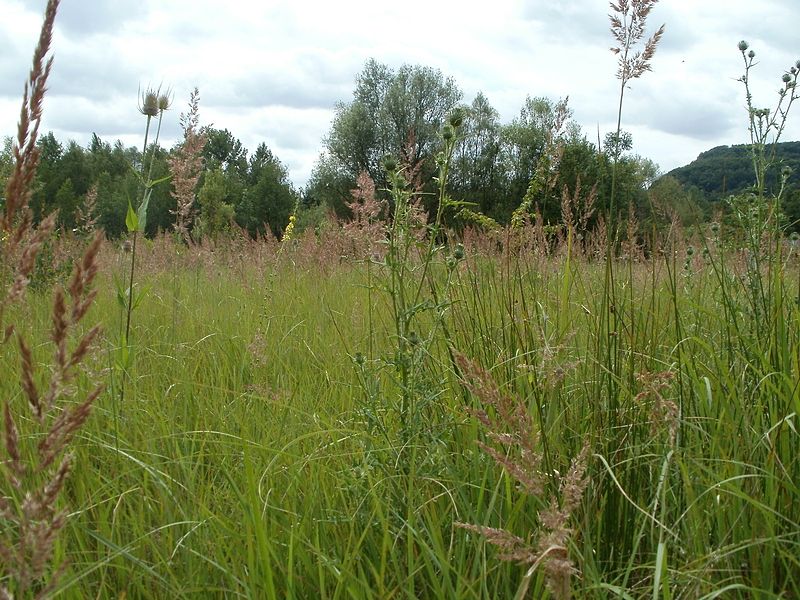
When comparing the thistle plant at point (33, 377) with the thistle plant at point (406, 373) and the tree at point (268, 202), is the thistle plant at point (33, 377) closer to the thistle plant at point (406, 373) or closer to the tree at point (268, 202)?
the thistle plant at point (406, 373)

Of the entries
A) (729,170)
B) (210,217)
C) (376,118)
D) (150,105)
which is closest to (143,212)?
(150,105)

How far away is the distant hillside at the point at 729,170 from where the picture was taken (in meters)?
2.95

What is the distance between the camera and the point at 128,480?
74.9 inches

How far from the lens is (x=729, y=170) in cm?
331

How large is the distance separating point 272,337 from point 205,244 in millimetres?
2889

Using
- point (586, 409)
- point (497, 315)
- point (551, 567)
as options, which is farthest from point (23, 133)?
point (497, 315)

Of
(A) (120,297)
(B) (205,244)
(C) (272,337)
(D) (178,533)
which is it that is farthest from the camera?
(B) (205,244)

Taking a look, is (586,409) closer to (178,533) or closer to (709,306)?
(178,533)

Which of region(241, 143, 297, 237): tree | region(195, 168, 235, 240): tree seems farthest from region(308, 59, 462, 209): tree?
region(195, 168, 235, 240): tree

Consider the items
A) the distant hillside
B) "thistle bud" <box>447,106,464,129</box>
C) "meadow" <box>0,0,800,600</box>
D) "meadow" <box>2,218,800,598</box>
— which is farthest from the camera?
the distant hillside

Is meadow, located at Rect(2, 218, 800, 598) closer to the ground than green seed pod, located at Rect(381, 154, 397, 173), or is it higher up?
closer to the ground

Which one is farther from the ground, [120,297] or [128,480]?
[120,297]

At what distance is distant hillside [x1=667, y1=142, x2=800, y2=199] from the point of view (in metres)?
2.95

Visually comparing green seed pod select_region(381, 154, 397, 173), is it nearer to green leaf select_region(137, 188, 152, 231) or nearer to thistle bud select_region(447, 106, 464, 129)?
thistle bud select_region(447, 106, 464, 129)
